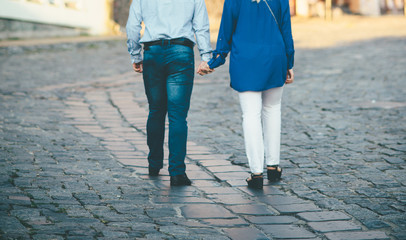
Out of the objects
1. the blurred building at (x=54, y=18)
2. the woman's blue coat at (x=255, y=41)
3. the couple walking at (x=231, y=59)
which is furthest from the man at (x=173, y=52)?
the blurred building at (x=54, y=18)

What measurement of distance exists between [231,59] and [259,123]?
1.57 feet

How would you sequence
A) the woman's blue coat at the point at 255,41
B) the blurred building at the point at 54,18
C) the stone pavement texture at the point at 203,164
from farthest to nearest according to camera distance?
the blurred building at the point at 54,18, the woman's blue coat at the point at 255,41, the stone pavement texture at the point at 203,164

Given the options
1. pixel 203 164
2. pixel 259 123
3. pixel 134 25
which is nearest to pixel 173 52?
pixel 134 25

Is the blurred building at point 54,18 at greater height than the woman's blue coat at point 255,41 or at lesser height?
lesser

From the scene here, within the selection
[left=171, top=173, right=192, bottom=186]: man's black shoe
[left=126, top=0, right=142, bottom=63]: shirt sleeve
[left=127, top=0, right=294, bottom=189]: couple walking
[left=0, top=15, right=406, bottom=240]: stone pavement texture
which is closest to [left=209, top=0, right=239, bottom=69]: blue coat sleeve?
[left=127, top=0, right=294, bottom=189]: couple walking

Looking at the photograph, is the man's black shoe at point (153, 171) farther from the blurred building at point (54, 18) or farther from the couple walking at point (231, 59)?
the blurred building at point (54, 18)

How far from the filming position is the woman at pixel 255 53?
15.4 ft

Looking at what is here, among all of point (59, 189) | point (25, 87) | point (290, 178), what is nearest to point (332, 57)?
point (25, 87)

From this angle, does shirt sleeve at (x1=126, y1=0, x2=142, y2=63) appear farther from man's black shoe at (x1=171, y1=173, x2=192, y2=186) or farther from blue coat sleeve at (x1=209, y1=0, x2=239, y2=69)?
man's black shoe at (x1=171, y1=173, x2=192, y2=186)

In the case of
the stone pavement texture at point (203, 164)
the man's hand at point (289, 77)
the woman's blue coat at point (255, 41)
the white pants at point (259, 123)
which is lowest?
the stone pavement texture at point (203, 164)

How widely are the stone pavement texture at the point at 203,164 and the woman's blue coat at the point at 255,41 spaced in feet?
2.52

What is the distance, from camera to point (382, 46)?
14.6m

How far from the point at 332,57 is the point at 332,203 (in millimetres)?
8963

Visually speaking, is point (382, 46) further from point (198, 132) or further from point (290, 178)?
point (290, 178)
